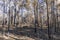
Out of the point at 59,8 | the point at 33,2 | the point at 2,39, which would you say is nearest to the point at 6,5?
the point at 33,2

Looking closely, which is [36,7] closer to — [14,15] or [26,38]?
[14,15]

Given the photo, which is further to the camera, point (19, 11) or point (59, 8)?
point (19, 11)

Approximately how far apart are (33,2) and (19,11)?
13.0 feet

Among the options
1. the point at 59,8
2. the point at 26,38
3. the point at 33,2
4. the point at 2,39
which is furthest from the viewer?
the point at 59,8

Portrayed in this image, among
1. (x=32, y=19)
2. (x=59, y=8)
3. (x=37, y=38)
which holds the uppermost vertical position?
(x=59, y=8)

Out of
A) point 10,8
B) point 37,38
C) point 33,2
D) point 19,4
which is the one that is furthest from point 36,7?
point 37,38

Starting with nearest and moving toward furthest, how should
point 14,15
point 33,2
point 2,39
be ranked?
1. point 2,39
2. point 33,2
3. point 14,15

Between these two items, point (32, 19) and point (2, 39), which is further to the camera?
point (32, 19)

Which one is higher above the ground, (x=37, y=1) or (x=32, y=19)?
(x=37, y=1)

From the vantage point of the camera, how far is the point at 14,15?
2223 centimetres

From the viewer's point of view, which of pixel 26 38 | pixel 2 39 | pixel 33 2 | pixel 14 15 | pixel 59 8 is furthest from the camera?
pixel 14 15

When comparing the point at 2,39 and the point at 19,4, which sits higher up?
the point at 19,4

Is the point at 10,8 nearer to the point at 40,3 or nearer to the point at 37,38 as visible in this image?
the point at 40,3

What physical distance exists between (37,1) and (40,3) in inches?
25.3
